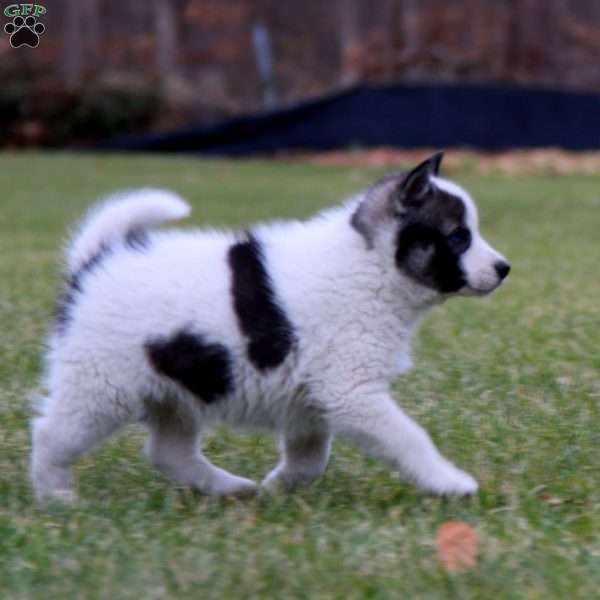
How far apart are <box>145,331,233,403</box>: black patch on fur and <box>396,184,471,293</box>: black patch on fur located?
0.72 m

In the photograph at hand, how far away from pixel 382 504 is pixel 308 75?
114 ft

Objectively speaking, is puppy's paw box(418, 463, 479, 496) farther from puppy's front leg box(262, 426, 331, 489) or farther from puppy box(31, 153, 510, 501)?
puppy's front leg box(262, 426, 331, 489)

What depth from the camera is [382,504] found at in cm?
434

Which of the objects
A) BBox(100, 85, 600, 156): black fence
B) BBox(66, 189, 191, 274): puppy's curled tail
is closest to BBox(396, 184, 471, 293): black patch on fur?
BBox(66, 189, 191, 274): puppy's curled tail

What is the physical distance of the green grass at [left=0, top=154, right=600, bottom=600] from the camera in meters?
3.43

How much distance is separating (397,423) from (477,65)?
28.0m

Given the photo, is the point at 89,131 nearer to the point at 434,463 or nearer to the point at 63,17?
the point at 63,17

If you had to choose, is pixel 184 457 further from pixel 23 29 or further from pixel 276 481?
pixel 23 29

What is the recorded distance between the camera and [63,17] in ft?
125

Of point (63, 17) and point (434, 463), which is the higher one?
point (434, 463)

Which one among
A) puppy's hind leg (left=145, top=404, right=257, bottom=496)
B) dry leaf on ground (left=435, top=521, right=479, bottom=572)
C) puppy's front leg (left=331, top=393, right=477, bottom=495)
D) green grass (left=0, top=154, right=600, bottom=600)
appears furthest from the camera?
puppy's hind leg (left=145, top=404, right=257, bottom=496)

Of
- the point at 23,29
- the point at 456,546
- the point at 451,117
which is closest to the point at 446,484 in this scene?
the point at 456,546

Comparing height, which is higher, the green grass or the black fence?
the green grass

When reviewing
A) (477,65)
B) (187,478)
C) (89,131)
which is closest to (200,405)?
(187,478)
